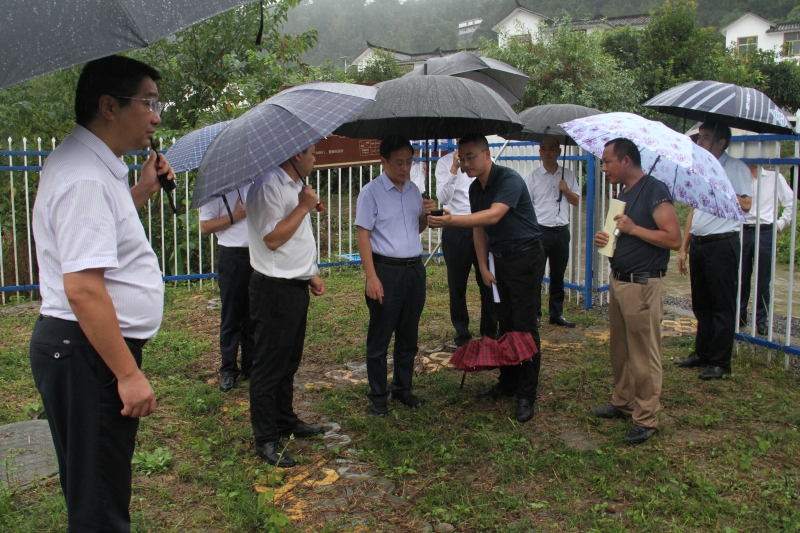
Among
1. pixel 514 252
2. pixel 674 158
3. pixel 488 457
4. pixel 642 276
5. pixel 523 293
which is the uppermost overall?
pixel 674 158

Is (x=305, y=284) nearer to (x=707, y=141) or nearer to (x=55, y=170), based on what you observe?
(x=55, y=170)

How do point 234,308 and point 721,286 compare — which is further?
point 721,286

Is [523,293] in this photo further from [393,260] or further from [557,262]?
[557,262]

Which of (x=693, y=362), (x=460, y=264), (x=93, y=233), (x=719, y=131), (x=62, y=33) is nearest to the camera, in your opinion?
(x=62, y=33)

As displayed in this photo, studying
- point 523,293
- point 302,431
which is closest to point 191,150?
point 302,431

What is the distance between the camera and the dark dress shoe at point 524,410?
4.37m

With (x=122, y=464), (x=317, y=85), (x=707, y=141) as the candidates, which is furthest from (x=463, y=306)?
(x=122, y=464)

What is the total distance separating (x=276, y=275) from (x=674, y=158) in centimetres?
224

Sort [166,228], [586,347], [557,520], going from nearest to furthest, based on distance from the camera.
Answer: [557,520] → [586,347] → [166,228]

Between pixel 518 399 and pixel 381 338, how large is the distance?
3.32 ft

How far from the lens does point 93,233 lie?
200 centimetres

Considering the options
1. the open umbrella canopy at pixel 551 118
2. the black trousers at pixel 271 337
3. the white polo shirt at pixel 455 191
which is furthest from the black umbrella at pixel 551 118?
the black trousers at pixel 271 337

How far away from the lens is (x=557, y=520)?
3184 millimetres

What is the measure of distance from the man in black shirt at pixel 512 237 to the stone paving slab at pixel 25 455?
262 centimetres
